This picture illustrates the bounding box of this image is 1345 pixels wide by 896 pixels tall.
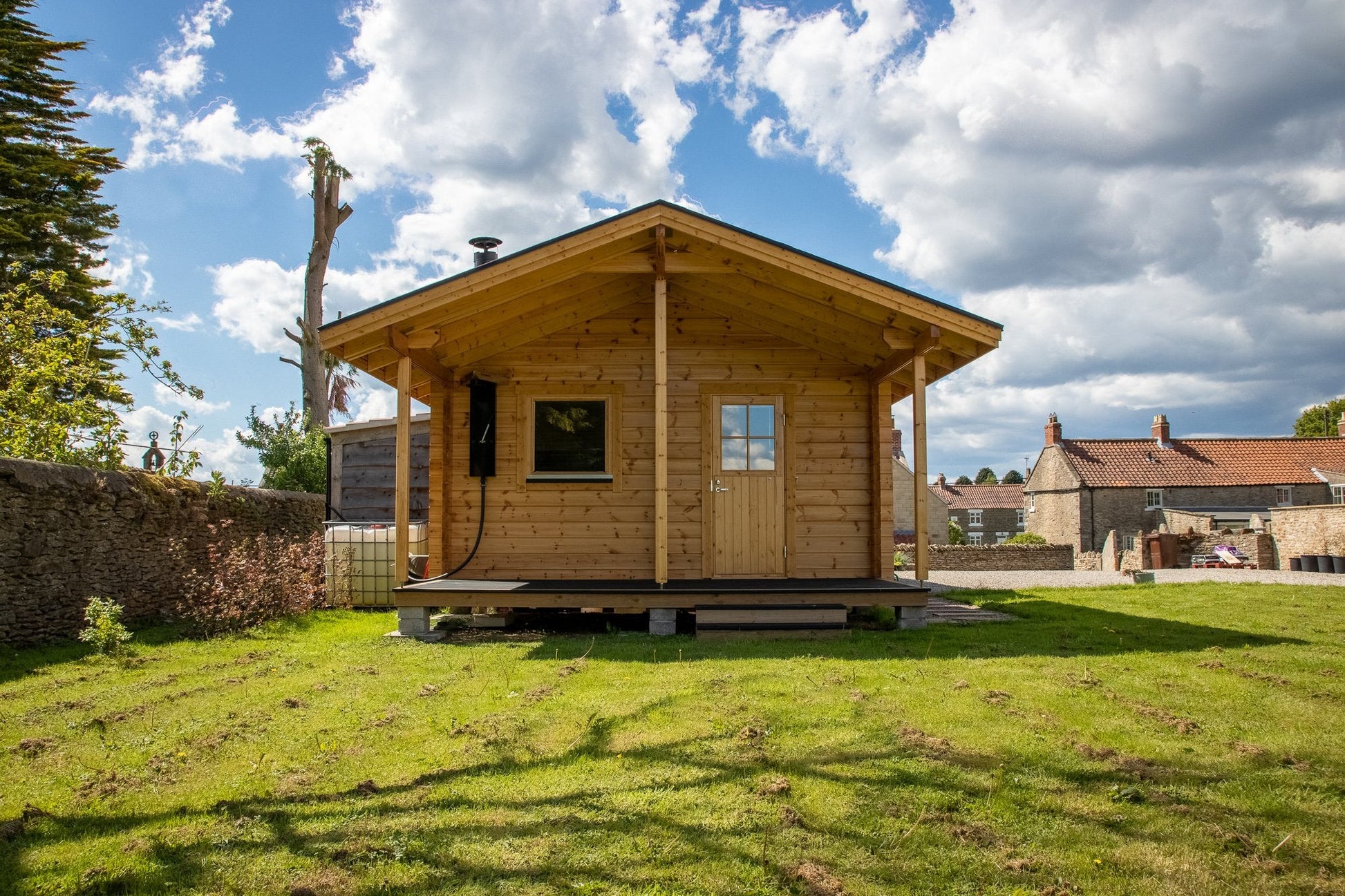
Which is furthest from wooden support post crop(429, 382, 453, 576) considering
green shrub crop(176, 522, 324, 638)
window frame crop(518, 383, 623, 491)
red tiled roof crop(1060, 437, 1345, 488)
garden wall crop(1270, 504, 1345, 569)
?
red tiled roof crop(1060, 437, 1345, 488)

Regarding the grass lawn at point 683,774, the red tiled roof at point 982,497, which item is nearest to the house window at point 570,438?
the grass lawn at point 683,774

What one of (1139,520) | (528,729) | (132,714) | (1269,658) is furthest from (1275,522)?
(132,714)

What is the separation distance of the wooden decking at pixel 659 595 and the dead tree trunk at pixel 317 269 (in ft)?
37.7

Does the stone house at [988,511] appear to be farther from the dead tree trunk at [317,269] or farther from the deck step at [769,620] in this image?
the deck step at [769,620]

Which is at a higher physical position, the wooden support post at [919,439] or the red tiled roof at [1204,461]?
the red tiled roof at [1204,461]

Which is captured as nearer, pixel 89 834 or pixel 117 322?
pixel 89 834

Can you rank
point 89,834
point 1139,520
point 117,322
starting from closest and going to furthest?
1. point 89,834
2. point 117,322
3. point 1139,520

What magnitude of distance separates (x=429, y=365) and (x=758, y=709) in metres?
5.39

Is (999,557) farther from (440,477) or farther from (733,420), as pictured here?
(440,477)

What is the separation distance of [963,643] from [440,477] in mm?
5483

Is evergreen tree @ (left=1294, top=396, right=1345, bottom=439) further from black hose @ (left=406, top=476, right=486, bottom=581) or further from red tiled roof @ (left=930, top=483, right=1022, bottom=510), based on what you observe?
black hose @ (left=406, top=476, right=486, bottom=581)

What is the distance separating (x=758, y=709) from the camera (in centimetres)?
455

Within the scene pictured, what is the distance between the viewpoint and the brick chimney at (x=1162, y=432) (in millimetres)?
39469

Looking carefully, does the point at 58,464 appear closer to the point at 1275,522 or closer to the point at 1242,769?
the point at 1242,769
